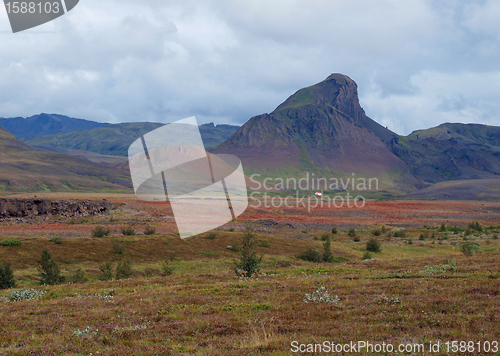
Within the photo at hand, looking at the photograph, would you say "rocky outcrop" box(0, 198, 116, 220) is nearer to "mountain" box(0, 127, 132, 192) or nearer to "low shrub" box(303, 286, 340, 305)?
"low shrub" box(303, 286, 340, 305)

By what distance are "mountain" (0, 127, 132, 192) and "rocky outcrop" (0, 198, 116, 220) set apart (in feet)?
235

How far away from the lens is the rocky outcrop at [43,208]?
2060 inches

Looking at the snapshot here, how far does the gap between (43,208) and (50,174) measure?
101262 mm

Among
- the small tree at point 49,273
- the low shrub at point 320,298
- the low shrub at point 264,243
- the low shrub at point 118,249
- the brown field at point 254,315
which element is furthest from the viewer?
the low shrub at point 264,243

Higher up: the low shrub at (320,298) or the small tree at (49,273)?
the low shrub at (320,298)

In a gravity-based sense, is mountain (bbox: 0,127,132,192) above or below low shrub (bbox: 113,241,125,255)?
above

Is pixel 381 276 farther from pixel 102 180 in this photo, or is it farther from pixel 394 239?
pixel 102 180

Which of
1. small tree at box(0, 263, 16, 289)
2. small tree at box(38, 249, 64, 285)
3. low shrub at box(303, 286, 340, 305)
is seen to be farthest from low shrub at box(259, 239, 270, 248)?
low shrub at box(303, 286, 340, 305)

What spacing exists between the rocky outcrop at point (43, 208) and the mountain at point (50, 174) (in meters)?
71.7

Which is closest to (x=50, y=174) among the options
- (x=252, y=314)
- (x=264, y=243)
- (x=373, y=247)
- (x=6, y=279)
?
(x=264, y=243)

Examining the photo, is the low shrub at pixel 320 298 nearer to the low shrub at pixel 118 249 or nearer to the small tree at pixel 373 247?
the low shrub at pixel 118 249

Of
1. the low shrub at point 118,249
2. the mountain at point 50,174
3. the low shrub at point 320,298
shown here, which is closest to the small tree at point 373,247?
the low shrub at point 118,249

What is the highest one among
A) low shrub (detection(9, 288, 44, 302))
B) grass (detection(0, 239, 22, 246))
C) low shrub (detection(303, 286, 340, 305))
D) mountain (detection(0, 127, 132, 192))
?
mountain (detection(0, 127, 132, 192))

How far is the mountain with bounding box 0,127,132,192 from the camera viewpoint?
12414 centimetres
